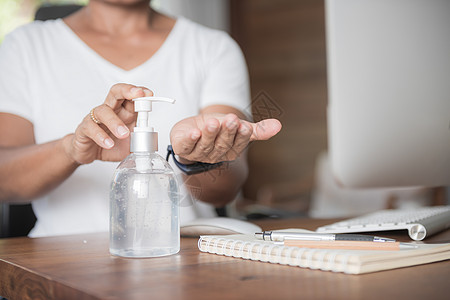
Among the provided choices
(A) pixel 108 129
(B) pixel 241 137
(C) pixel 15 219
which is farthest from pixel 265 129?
(C) pixel 15 219

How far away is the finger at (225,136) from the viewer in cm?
59

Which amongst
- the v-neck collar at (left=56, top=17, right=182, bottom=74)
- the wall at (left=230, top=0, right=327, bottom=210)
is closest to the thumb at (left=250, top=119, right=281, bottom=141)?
the v-neck collar at (left=56, top=17, right=182, bottom=74)

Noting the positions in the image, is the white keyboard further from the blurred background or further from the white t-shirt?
the blurred background

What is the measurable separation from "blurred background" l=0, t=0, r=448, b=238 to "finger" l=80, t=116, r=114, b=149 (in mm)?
2559

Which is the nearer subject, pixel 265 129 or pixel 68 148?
pixel 265 129

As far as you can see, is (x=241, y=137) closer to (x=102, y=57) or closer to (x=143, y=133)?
(x=143, y=133)

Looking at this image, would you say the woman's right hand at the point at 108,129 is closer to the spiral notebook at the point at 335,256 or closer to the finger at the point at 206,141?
the finger at the point at 206,141

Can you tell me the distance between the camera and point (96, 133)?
68cm

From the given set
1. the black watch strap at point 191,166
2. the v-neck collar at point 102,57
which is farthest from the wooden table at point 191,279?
the v-neck collar at point 102,57

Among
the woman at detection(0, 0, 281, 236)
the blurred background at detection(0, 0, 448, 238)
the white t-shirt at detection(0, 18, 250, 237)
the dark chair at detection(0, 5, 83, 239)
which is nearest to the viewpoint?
the woman at detection(0, 0, 281, 236)

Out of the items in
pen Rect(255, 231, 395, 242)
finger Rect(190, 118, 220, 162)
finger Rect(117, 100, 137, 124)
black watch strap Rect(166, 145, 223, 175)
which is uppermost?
finger Rect(117, 100, 137, 124)

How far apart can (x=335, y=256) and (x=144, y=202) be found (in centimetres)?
24

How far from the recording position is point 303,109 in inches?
146

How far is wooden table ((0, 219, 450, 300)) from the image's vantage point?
0.44m
